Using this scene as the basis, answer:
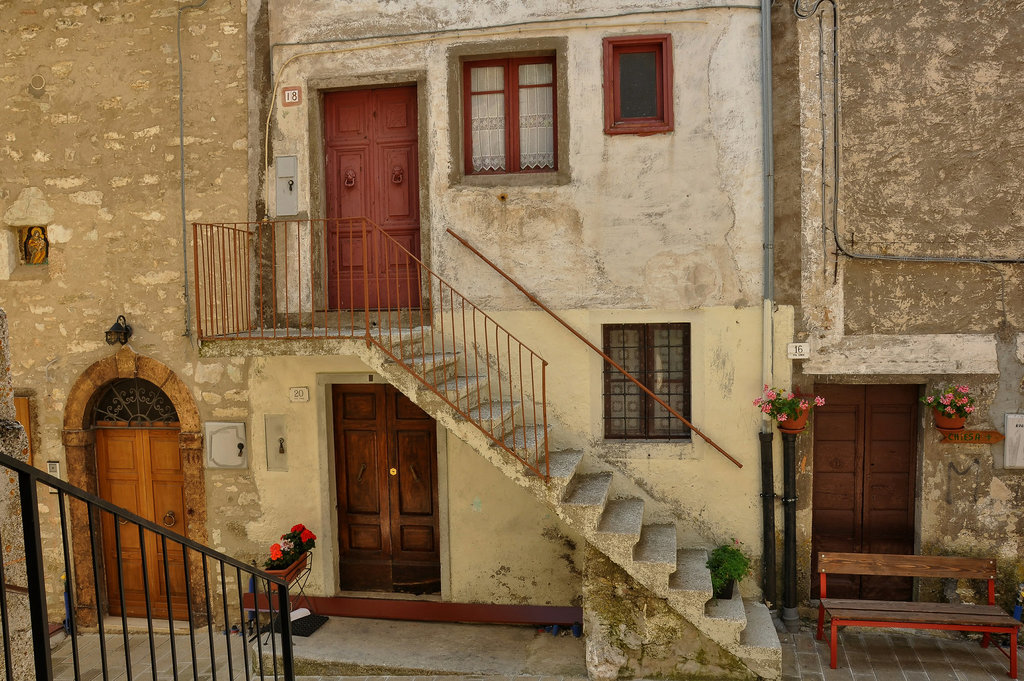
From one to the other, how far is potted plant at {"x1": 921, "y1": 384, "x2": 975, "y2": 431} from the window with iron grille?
83.4 inches

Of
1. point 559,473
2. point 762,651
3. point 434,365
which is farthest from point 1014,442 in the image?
point 434,365

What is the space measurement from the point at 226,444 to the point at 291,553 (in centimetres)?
Result: 133

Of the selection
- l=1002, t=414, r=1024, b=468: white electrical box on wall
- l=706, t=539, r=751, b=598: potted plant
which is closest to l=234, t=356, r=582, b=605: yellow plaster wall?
l=706, t=539, r=751, b=598: potted plant

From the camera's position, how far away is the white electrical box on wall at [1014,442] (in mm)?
6438

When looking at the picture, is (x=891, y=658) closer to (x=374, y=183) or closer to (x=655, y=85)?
(x=655, y=85)

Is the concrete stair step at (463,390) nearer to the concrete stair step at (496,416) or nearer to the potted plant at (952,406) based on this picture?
the concrete stair step at (496,416)

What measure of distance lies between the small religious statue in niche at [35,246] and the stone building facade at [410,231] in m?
0.03

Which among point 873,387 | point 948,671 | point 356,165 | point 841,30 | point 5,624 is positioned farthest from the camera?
point 356,165

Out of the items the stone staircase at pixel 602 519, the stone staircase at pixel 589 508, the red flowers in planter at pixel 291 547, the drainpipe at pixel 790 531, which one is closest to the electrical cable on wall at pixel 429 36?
the stone staircase at pixel 589 508

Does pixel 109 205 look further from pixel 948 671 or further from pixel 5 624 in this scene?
pixel 948 671

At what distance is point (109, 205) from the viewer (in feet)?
24.8

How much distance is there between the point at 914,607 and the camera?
6.08 meters

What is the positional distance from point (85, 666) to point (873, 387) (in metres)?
7.91

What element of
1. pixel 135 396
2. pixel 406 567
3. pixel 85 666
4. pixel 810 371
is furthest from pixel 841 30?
pixel 85 666
